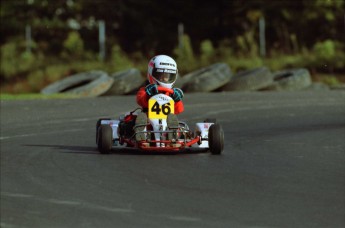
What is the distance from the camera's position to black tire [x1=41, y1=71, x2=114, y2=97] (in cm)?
2593

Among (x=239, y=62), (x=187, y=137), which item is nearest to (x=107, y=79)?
(x=239, y=62)

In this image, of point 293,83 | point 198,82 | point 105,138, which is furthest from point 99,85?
point 105,138

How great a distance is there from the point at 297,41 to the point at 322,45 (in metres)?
5.24

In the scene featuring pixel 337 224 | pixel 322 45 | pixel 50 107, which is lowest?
pixel 337 224

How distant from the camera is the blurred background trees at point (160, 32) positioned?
35.0 metres

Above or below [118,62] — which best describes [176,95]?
below

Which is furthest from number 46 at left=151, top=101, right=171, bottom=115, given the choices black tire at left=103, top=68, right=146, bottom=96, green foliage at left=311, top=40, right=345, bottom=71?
green foliage at left=311, top=40, right=345, bottom=71

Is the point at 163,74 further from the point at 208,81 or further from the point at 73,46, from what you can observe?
the point at 73,46

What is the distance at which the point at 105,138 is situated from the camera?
12.4m

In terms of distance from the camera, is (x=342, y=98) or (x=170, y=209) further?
(x=342, y=98)

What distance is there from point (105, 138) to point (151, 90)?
3.20 ft

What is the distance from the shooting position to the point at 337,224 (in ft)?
25.6

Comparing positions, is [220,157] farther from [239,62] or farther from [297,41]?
[297,41]

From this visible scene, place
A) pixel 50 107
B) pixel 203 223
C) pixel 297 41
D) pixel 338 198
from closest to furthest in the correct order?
pixel 203 223 → pixel 338 198 → pixel 50 107 → pixel 297 41
